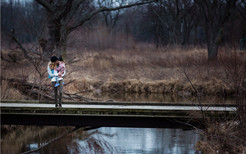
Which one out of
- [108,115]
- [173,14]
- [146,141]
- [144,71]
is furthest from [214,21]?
[108,115]

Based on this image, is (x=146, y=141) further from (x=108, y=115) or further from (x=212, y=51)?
(x=212, y=51)

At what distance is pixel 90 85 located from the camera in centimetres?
1866

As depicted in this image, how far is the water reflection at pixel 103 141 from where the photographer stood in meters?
9.76

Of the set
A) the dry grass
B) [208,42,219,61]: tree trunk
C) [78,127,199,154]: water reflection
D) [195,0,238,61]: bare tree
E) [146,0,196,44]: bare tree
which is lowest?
[78,127,199,154]: water reflection

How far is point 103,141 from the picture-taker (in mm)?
10578

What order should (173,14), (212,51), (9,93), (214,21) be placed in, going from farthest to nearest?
1. (173,14)
2. (214,21)
3. (212,51)
4. (9,93)

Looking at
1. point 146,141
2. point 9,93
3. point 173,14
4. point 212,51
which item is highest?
point 173,14

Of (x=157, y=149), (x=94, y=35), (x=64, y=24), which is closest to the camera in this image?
(x=157, y=149)

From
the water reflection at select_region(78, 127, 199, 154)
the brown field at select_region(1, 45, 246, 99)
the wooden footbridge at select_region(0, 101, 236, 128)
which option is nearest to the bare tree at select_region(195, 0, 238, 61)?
the brown field at select_region(1, 45, 246, 99)

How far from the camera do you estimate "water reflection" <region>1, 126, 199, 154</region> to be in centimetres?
976

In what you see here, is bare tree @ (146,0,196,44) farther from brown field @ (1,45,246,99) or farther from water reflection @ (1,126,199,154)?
water reflection @ (1,126,199,154)

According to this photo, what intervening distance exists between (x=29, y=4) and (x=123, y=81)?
5894 centimetres

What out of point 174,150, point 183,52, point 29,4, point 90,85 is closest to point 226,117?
point 174,150

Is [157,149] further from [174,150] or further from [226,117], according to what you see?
[226,117]
